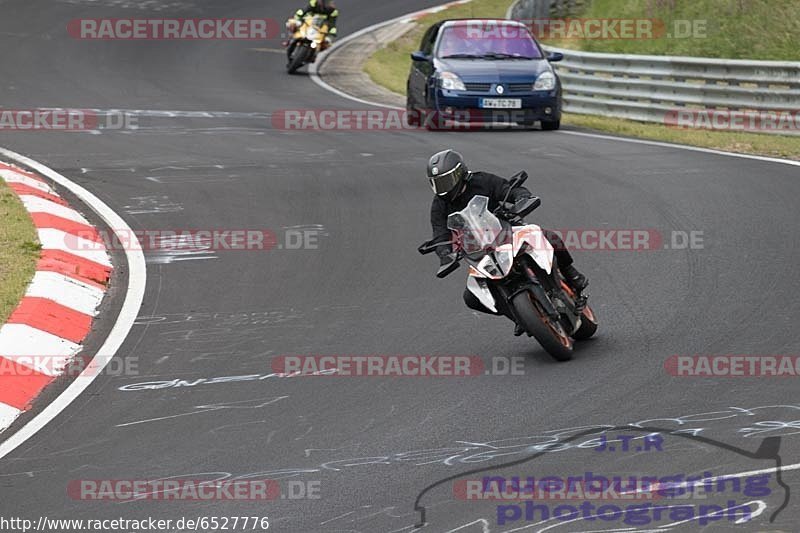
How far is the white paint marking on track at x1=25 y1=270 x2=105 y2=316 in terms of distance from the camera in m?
10.0

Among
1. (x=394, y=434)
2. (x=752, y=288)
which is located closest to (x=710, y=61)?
(x=752, y=288)

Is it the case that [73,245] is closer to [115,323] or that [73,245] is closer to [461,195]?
[115,323]

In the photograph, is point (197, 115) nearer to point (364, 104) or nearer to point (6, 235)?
point (364, 104)

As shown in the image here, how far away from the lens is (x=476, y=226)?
8.35 metres

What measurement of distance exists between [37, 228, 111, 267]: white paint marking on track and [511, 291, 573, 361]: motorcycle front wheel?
14.5ft

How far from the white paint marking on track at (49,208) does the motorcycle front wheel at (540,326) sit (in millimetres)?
5745

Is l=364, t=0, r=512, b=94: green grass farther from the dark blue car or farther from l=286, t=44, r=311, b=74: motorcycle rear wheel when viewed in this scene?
the dark blue car

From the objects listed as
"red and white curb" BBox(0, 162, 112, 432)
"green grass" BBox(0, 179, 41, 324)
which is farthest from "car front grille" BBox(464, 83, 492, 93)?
"green grass" BBox(0, 179, 41, 324)

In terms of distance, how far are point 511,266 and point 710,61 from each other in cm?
1348

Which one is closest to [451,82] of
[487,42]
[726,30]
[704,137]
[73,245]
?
[487,42]

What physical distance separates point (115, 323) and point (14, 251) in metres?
1.88

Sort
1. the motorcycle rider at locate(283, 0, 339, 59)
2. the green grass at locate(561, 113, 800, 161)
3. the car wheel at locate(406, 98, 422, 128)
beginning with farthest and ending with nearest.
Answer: the motorcycle rider at locate(283, 0, 339, 59) < the car wheel at locate(406, 98, 422, 128) < the green grass at locate(561, 113, 800, 161)

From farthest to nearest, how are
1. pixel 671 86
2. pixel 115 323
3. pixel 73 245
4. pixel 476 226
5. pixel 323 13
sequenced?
pixel 323 13
pixel 671 86
pixel 73 245
pixel 115 323
pixel 476 226

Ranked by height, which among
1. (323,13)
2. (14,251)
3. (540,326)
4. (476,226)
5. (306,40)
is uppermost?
(323,13)
